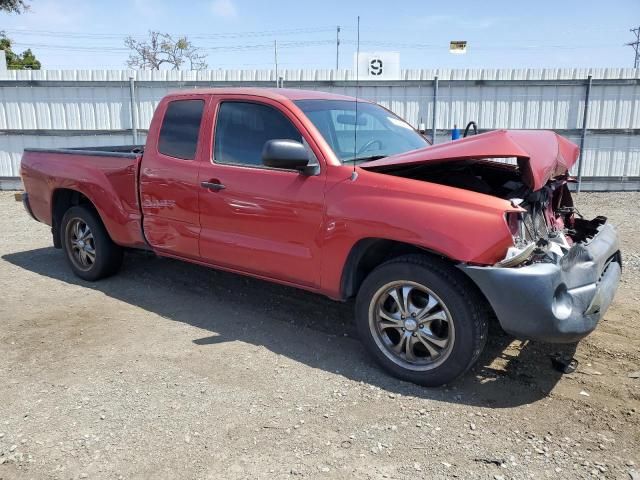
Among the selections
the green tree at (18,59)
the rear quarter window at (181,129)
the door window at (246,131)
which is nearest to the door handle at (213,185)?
the door window at (246,131)

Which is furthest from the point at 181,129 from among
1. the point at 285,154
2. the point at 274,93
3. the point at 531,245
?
the point at 531,245

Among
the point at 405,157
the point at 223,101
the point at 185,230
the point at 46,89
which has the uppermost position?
the point at 46,89

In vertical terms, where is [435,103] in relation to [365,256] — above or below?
above

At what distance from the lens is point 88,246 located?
575 cm

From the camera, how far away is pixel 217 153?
445 cm

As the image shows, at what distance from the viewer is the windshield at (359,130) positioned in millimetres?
4078

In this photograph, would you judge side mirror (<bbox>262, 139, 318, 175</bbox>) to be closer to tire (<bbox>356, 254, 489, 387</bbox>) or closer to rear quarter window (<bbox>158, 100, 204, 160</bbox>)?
tire (<bbox>356, 254, 489, 387</bbox>)

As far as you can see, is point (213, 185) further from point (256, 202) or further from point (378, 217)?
point (378, 217)

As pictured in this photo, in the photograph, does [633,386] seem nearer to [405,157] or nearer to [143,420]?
[405,157]

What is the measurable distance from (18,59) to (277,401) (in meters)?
46.8

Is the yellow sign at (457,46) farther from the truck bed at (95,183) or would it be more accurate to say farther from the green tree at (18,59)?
the green tree at (18,59)

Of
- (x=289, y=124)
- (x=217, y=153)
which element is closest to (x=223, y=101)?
(x=217, y=153)

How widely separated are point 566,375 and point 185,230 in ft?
10.3

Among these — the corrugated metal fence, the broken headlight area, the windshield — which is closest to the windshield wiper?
the windshield
